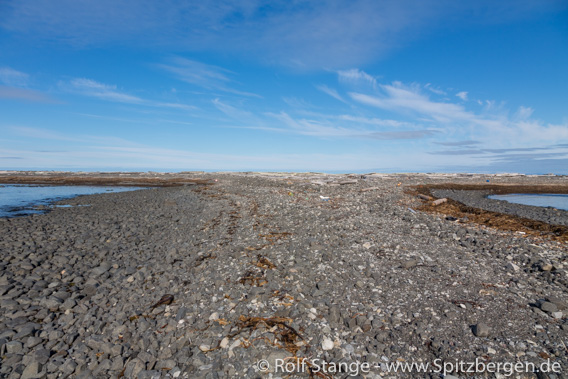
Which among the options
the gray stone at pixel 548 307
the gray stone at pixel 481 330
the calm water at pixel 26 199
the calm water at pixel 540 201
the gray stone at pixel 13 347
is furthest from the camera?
the calm water at pixel 540 201

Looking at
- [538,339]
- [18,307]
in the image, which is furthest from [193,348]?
[538,339]

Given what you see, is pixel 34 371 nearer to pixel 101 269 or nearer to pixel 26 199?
pixel 101 269

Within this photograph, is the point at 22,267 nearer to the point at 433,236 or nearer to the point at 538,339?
the point at 538,339

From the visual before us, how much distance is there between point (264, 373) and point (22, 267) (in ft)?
31.4

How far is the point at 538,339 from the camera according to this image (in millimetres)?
5145

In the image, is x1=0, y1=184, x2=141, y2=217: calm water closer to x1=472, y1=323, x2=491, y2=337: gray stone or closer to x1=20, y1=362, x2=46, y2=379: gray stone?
x1=20, y1=362, x2=46, y2=379: gray stone

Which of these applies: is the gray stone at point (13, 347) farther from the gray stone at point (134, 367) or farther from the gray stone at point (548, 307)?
the gray stone at point (548, 307)

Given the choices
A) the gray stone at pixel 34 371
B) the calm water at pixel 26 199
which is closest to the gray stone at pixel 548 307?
the gray stone at pixel 34 371

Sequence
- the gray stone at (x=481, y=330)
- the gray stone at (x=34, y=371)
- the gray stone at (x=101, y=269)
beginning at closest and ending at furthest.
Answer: the gray stone at (x=34, y=371)
the gray stone at (x=481, y=330)
the gray stone at (x=101, y=269)

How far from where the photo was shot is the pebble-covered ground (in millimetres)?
4941

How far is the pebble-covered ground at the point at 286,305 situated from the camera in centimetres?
494

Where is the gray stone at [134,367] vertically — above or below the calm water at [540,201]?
below

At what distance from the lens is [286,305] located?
261 inches

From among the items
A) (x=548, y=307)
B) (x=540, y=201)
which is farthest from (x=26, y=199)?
(x=540, y=201)
